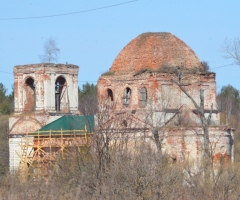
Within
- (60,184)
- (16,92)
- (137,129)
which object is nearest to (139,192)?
(60,184)

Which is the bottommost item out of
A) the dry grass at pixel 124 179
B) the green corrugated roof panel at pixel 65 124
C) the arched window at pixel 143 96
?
the dry grass at pixel 124 179

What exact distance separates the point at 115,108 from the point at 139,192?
12104 mm

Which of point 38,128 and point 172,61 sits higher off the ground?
point 172,61

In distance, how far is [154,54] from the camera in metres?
29.8

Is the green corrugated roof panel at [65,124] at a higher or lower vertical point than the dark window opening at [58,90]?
lower

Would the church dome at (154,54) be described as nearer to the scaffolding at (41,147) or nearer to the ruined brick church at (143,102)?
the ruined brick church at (143,102)

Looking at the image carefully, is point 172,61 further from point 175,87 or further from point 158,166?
point 158,166

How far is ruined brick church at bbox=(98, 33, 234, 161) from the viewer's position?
92.3 ft

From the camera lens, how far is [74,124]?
29.2 m

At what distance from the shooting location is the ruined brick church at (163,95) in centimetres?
→ 2814

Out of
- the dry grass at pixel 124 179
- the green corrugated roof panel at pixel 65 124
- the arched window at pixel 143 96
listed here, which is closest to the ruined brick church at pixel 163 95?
the arched window at pixel 143 96

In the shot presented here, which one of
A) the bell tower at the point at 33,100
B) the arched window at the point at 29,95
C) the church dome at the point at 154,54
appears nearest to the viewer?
the church dome at the point at 154,54

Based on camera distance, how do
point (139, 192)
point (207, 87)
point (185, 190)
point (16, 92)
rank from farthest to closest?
point (16, 92), point (207, 87), point (185, 190), point (139, 192)

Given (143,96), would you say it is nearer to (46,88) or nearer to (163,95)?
(163,95)
